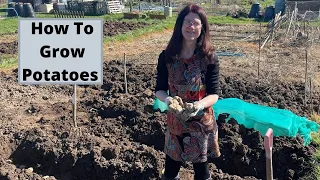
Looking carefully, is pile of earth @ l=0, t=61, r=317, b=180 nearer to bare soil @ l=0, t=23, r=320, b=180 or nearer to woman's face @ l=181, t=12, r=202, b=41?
bare soil @ l=0, t=23, r=320, b=180

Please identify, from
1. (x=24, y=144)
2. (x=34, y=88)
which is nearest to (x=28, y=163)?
(x=24, y=144)

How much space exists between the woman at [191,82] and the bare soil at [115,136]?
111cm

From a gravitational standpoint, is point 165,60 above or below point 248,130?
above

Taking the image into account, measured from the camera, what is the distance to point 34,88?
8.46 meters

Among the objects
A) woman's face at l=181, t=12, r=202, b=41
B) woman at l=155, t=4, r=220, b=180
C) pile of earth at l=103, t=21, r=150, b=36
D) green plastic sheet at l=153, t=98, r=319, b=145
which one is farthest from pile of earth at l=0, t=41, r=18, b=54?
woman's face at l=181, t=12, r=202, b=41

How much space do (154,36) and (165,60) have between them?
1345 cm

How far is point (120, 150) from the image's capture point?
4.95 meters

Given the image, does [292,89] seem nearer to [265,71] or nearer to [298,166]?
[265,71]

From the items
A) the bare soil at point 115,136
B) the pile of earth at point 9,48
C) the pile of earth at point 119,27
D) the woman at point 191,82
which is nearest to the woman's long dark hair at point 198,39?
the woman at point 191,82

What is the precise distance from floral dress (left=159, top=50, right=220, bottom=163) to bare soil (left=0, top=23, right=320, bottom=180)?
3.58 feet

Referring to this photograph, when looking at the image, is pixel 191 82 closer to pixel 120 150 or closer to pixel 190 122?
pixel 190 122

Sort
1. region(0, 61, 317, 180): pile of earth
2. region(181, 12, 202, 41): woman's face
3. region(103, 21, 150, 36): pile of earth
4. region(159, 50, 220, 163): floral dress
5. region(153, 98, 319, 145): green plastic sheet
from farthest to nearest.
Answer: region(103, 21, 150, 36): pile of earth, region(153, 98, 319, 145): green plastic sheet, region(0, 61, 317, 180): pile of earth, region(159, 50, 220, 163): floral dress, region(181, 12, 202, 41): woman's face

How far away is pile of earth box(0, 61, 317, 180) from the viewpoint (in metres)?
4.60

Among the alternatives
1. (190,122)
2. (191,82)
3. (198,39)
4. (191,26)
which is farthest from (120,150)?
(191,26)
